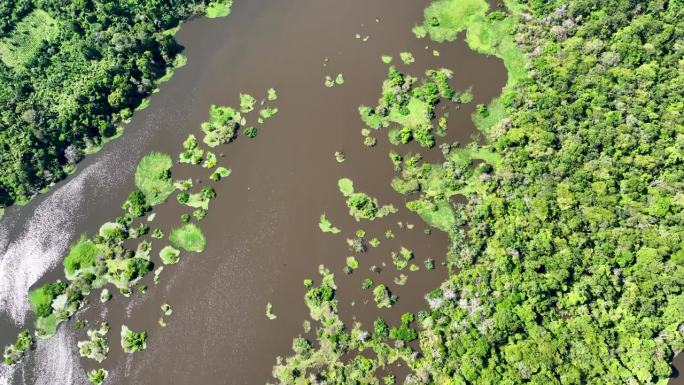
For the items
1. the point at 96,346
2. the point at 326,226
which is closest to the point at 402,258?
the point at 326,226

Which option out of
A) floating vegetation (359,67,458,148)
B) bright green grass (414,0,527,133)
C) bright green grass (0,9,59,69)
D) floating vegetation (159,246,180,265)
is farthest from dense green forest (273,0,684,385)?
bright green grass (0,9,59,69)

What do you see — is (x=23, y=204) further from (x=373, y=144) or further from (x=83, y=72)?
(x=373, y=144)

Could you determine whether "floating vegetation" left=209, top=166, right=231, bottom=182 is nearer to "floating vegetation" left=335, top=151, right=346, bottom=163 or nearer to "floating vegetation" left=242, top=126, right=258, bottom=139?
"floating vegetation" left=242, top=126, right=258, bottom=139

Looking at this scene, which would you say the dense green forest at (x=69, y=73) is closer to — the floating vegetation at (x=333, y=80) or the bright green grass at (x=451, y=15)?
the floating vegetation at (x=333, y=80)

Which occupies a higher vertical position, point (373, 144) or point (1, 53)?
point (1, 53)

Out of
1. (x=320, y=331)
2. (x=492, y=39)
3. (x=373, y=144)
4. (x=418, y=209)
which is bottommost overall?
(x=320, y=331)

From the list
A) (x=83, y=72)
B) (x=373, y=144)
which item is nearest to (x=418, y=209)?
(x=373, y=144)

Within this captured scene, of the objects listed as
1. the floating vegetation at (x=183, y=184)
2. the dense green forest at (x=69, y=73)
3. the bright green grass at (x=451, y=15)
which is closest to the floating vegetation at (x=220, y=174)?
the floating vegetation at (x=183, y=184)
